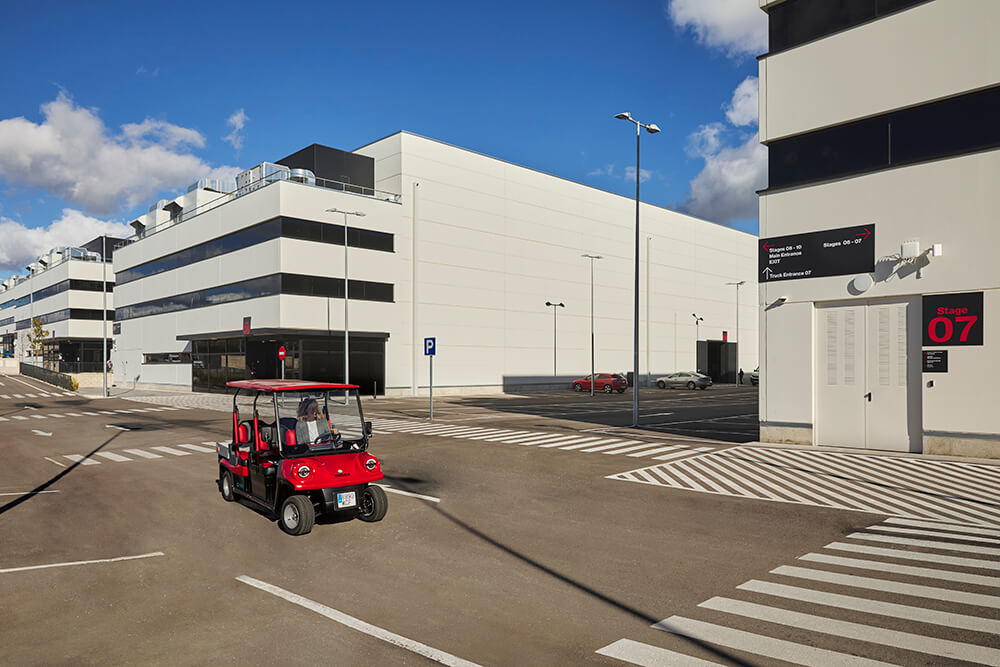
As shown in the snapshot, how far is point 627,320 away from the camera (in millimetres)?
60906

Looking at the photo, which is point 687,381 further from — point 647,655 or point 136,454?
point 647,655

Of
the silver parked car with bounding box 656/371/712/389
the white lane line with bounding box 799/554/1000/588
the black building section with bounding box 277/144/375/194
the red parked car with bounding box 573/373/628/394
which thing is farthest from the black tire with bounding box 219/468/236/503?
the silver parked car with bounding box 656/371/712/389

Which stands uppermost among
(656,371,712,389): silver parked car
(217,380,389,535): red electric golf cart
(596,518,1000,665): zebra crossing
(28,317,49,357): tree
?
(28,317,49,357): tree

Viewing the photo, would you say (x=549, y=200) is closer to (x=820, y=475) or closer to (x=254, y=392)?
(x=820, y=475)

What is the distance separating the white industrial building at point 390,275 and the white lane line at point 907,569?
32.3 metres

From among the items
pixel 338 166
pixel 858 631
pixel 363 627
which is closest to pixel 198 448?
pixel 363 627

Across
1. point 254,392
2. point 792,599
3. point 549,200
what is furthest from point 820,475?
point 549,200

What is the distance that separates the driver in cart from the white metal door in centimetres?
1307

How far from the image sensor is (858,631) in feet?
17.4

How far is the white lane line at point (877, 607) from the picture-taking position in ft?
17.7

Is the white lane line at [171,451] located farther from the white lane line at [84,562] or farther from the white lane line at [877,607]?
the white lane line at [877,607]

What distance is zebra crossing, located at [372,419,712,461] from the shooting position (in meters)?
16.6

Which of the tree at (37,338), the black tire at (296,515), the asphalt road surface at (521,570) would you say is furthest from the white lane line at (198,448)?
the tree at (37,338)

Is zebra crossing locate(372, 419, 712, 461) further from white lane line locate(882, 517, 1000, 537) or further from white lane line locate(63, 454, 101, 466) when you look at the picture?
white lane line locate(63, 454, 101, 466)
